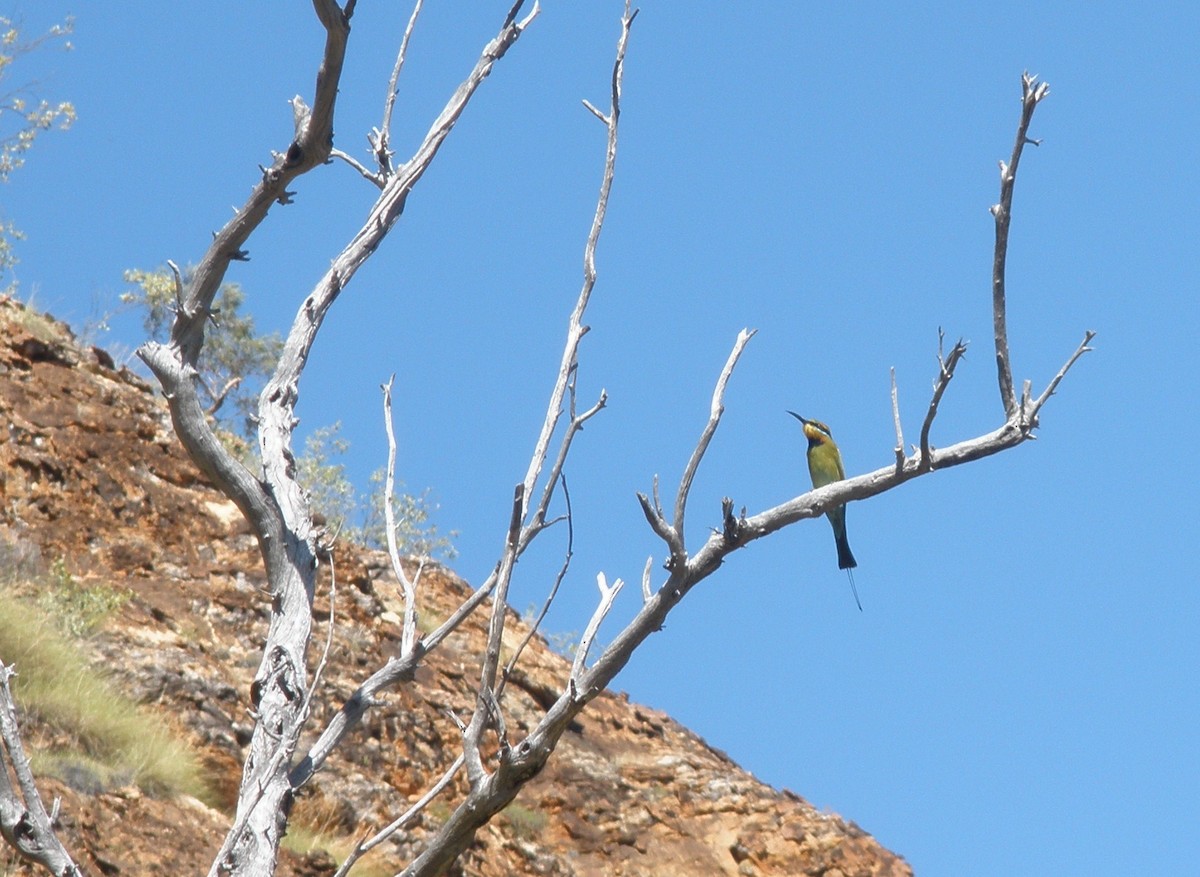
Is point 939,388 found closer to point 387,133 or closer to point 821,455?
point 387,133

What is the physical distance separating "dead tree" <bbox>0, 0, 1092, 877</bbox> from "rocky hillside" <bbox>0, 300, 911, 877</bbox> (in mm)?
3234

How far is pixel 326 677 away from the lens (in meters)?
8.10

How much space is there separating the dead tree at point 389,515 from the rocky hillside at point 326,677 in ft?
10.6

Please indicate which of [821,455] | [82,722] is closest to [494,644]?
[82,722]

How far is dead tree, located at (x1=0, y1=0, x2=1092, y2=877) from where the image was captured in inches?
141

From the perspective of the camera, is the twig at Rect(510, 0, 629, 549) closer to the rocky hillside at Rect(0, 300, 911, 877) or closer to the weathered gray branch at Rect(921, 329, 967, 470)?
the weathered gray branch at Rect(921, 329, 967, 470)

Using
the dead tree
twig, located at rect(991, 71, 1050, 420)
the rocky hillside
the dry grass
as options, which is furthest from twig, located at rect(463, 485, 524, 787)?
the rocky hillside

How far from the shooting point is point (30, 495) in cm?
827

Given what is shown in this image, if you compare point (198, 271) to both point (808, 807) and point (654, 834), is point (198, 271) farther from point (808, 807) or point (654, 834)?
point (808, 807)

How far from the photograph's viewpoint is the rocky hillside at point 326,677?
24.7ft

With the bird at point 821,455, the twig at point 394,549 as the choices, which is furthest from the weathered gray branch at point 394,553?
the bird at point 821,455

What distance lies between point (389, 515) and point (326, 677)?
4.21 metres

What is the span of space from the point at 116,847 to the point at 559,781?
10.2ft

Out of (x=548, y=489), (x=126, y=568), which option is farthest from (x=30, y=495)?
(x=548, y=489)
